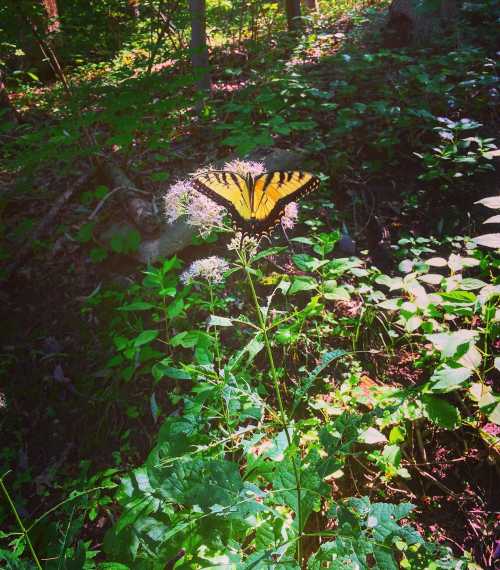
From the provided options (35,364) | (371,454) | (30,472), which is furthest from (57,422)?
(371,454)

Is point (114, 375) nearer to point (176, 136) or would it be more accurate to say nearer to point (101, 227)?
point (101, 227)

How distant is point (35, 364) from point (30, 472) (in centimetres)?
76

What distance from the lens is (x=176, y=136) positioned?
445 centimetres

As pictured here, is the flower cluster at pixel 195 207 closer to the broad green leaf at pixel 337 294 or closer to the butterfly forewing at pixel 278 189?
the butterfly forewing at pixel 278 189

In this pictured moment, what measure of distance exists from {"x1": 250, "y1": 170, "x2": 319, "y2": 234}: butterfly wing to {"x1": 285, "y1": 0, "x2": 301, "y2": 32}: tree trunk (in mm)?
6172

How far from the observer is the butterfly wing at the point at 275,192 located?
1854 mm

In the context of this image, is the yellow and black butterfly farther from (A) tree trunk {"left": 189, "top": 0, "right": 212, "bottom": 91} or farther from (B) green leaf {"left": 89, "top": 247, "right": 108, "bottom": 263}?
(A) tree trunk {"left": 189, "top": 0, "right": 212, "bottom": 91}

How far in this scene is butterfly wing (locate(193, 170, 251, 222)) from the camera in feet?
5.82

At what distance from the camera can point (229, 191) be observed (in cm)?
185

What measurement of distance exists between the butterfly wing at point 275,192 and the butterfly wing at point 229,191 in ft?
0.15

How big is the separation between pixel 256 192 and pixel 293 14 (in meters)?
6.62

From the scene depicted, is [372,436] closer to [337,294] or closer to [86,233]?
[337,294]

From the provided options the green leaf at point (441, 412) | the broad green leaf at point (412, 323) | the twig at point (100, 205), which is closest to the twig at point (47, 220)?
the twig at point (100, 205)

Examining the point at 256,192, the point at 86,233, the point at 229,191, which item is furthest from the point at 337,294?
the point at 86,233
